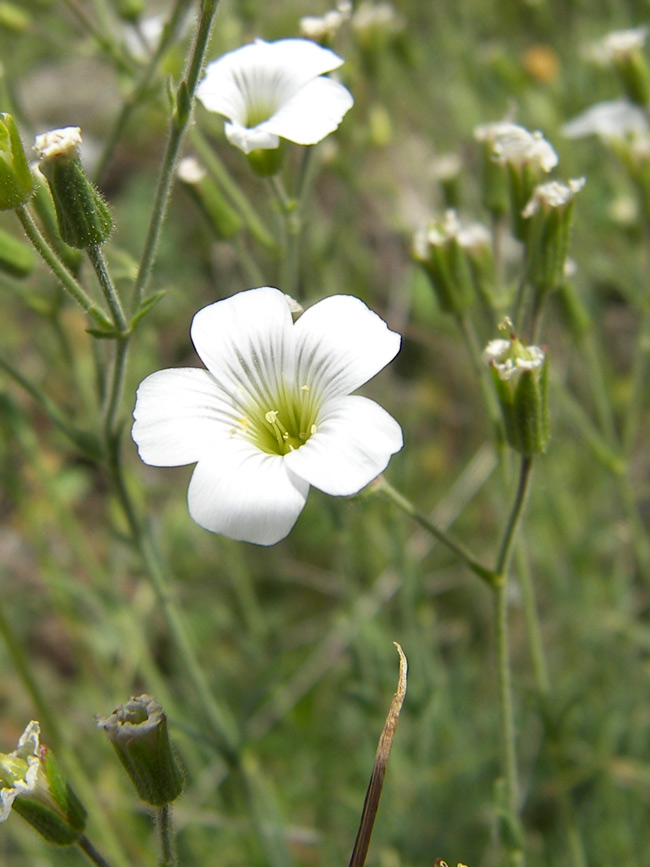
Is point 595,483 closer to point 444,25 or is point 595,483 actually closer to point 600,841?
point 600,841

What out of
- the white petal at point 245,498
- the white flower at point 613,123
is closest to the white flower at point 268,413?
the white petal at point 245,498

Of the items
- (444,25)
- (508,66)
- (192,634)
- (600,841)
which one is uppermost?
(444,25)

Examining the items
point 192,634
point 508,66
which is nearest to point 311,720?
point 192,634

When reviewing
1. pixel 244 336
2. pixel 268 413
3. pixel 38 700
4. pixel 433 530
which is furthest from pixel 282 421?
pixel 38 700

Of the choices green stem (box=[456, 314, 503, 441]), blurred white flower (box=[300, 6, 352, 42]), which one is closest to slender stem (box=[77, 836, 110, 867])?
green stem (box=[456, 314, 503, 441])

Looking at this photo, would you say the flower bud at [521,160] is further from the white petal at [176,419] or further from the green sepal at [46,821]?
the green sepal at [46,821]

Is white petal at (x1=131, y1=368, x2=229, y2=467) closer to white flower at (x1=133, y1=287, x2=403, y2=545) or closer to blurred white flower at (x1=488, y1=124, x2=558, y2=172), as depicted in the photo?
white flower at (x1=133, y1=287, x2=403, y2=545)

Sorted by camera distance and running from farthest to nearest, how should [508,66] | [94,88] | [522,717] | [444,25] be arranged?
[94,88] < [444,25] < [508,66] < [522,717]

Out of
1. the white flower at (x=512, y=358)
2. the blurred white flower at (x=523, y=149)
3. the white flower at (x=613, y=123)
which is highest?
the white flower at (x=613, y=123)
